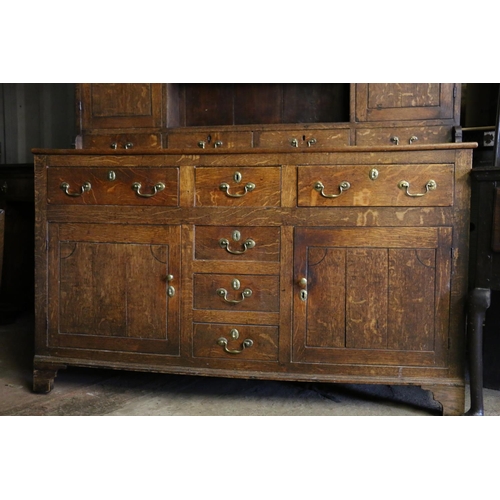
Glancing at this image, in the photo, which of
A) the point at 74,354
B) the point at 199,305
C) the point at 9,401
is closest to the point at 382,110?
the point at 199,305

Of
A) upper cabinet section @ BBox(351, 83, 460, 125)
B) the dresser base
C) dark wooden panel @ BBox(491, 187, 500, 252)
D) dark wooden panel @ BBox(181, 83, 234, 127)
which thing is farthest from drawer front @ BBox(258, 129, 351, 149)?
the dresser base

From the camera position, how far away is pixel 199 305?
195 cm

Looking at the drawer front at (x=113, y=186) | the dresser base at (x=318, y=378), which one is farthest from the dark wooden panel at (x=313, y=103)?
the dresser base at (x=318, y=378)

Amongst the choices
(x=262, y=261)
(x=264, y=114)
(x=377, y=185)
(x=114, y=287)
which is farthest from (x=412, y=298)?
(x=264, y=114)

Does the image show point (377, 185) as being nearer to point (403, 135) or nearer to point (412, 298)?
point (412, 298)

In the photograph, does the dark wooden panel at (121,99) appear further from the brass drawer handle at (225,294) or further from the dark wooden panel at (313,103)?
the brass drawer handle at (225,294)

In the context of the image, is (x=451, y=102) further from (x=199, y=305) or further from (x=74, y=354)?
(x=74, y=354)

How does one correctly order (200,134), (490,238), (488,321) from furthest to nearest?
(200,134) < (488,321) < (490,238)

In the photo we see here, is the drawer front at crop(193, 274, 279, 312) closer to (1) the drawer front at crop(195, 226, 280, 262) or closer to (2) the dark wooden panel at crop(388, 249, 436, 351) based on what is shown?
(1) the drawer front at crop(195, 226, 280, 262)

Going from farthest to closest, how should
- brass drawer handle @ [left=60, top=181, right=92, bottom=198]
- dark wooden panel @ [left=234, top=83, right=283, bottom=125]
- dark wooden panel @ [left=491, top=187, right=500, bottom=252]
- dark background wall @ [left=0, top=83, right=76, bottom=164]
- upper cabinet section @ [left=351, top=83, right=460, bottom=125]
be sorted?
dark background wall @ [left=0, top=83, right=76, bottom=164] → dark wooden panel @ [left=234, top=83, right=283, bottom=125] → upper cabinet section @ [left=351, top=83, right=460, bottom=125] → brass drawer handle @ [left=60, top=181, right=92, bottom=198] → dark wooden panel @ [left=491, top=187, right=500, bottom=252]

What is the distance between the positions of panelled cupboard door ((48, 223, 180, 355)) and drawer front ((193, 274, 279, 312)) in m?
0.11

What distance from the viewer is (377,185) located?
181cm

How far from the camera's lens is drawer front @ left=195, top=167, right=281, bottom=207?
73.4 inches

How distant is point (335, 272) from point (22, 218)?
2353mm
